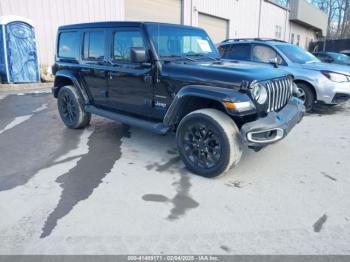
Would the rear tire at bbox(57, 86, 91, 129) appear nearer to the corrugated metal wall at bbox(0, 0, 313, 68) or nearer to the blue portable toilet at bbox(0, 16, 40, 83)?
the blue portable toilet at bbox(0, 16, 40, 83)

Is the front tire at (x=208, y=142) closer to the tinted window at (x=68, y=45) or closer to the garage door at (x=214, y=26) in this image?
the tinted window at (x=68, y=45)

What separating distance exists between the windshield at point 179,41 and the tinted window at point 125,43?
22 centimetres

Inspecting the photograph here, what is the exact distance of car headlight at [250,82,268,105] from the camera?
363 centimetres

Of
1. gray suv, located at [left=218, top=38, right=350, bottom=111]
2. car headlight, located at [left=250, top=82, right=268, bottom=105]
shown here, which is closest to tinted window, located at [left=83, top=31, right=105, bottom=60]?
car headlight, located at [left=250, top=82, right=268, bottom=105]

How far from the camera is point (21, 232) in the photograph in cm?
283

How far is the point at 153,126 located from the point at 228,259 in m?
2.32

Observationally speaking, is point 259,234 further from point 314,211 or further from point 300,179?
point 300,179

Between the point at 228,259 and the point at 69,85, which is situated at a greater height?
the point at 69,85

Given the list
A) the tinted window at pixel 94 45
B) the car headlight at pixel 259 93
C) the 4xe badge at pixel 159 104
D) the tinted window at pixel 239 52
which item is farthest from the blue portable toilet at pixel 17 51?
the car headlight at pixel 259 93

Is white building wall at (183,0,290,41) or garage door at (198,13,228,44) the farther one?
garage door at (198,13,228,44)

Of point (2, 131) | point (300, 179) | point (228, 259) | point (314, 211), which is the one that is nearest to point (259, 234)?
point (228, 259)

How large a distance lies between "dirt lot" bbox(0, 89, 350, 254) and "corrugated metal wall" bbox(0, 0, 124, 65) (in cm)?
755

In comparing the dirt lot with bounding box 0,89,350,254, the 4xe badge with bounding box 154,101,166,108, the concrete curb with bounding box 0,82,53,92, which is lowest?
the dirt lot with bounding box 0,89,350,254

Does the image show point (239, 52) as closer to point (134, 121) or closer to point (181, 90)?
point (134, 121)
